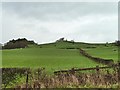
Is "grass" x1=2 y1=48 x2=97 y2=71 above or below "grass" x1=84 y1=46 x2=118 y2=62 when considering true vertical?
below

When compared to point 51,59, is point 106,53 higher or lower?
higher

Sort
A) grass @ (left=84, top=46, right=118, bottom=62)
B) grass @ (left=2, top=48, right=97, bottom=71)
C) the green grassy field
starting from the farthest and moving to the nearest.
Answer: grass @ (left=84, top=46, right=118, bottom=62) < the green grassy field < grass @ (left=2, top=48, right=97, bottom=71)

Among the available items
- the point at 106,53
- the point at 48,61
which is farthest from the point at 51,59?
the point at 106,53

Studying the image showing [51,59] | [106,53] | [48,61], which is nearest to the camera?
[48,61]

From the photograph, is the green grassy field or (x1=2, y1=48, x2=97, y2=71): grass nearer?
(x1=2, y1=48, x2=97, y2=71): grass

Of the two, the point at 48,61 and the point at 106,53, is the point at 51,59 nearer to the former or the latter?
the point at 48,61

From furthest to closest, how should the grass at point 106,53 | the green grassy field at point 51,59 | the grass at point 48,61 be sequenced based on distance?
the grass at point 106,53 < the green grassy field at point 51,59 < the grass at point 48,61

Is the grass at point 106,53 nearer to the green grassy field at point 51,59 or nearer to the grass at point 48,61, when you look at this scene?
the green grassy field at point 51,59

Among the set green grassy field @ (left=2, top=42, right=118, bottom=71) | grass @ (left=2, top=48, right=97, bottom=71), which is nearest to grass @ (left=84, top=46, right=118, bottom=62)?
green grassy field @ (left=2, top=42, right=118, bottom=71)

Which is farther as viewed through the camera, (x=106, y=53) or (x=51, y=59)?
(x=106, y=53)

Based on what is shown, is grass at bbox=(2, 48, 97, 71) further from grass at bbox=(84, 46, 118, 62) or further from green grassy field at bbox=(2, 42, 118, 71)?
grass at bbox=(84, 46, 118, 62)

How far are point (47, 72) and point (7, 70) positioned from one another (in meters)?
3.82

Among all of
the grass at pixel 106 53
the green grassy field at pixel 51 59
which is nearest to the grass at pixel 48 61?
the green grassy field at pixel 51 59

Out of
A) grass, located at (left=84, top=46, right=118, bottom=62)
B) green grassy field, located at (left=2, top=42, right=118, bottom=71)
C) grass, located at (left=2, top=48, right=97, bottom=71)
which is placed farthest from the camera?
grass, located at (left=84, top=46, right=118, bottom=62)
